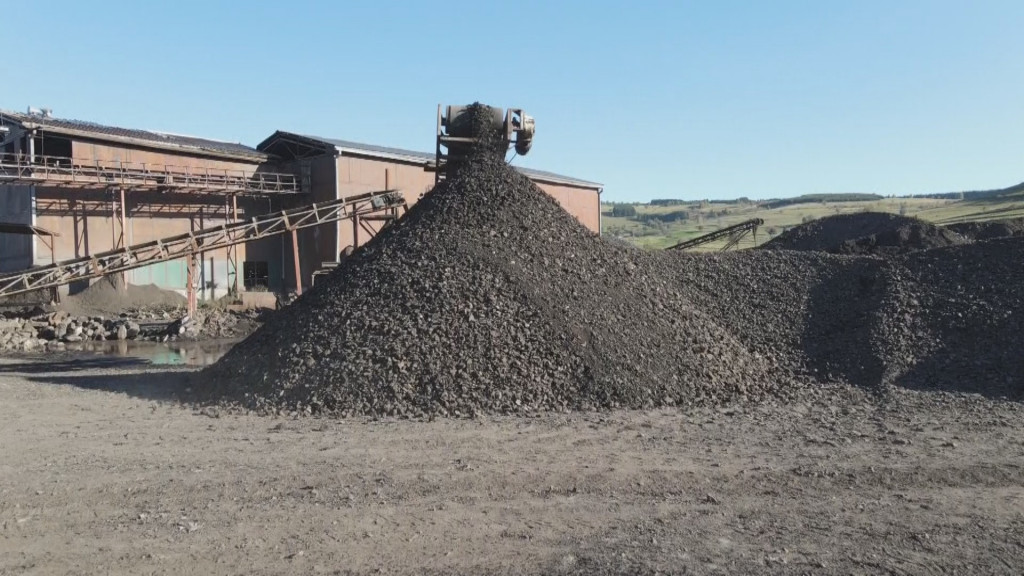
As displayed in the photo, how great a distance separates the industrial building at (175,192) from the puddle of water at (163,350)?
12.7 ft

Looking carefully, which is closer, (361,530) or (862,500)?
(361,530)

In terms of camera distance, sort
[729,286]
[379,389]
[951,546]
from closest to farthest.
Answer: [951,546], [379,389], [729,286]

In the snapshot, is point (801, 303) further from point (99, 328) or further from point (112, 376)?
point (99, 328)

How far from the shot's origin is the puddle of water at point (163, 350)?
15.7 m

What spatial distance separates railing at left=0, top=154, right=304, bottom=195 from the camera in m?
24.0

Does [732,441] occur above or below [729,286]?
below

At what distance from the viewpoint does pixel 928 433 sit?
8039 mm

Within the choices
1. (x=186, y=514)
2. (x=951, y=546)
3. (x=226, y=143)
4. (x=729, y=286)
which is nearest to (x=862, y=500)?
(x=951, y=546)

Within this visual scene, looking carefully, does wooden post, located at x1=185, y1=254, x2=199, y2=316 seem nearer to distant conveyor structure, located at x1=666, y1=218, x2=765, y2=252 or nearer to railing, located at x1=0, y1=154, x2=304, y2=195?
railing, located at x1=0, y1=154, x2=304, y2=195

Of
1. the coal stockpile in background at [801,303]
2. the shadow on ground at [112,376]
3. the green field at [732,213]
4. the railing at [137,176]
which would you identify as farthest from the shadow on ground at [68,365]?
the green field at [732,213]

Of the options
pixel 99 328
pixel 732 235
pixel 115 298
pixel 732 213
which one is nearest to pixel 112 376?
pixel 99 328

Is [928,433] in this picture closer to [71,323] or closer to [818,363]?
[818,363]

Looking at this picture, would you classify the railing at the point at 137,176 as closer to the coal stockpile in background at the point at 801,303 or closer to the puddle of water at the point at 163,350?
the puddle of water at the point at 163,350

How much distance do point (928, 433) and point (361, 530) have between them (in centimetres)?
626
